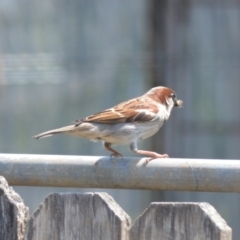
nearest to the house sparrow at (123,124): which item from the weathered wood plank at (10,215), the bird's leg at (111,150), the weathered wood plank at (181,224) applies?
the bird's leg at (111,150)

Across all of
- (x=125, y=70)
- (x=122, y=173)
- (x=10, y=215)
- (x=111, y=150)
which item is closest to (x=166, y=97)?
(x=111, y=150)

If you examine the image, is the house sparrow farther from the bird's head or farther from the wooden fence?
the wooden fence

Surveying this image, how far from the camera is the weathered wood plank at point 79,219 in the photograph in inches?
85.9

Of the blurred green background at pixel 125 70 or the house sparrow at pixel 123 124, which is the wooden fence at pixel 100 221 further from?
the blurred green background at pixel 125 70

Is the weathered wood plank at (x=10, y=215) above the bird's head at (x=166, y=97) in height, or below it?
above

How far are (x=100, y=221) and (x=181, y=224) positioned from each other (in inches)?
8.8

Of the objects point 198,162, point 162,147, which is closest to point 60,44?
point 162,147

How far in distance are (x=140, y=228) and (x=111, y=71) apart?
429cm

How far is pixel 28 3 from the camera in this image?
6.47 m

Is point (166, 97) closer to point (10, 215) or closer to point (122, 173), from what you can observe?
point (122, 173)

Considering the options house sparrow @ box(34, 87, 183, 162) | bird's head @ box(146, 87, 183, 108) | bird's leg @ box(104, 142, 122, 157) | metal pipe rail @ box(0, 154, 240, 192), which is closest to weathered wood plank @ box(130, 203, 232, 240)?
metal pipe rail @ box(0, 154, 240, 192)

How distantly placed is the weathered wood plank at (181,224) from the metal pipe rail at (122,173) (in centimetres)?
23

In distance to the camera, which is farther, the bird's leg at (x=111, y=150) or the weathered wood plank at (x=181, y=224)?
the bird's leg at (x=111, y=150)

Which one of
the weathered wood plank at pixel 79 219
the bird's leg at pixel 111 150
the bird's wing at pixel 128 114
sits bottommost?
the bird's leg at pixel 111 150
